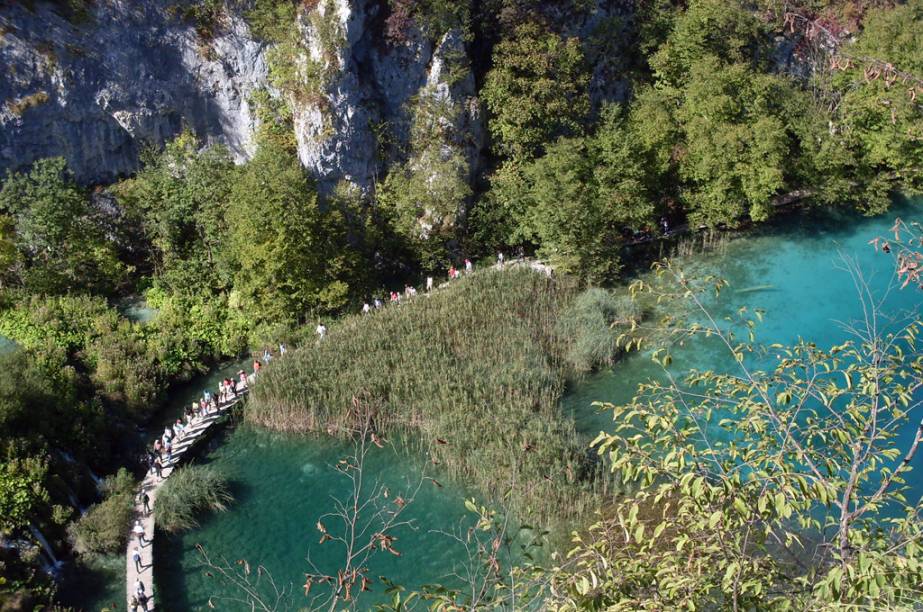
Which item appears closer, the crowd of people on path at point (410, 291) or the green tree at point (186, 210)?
the crowd of people on path at point (410, 291)

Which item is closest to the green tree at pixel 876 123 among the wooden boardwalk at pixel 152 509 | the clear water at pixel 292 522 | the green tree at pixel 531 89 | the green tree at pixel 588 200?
the green tree at pixel 588 200

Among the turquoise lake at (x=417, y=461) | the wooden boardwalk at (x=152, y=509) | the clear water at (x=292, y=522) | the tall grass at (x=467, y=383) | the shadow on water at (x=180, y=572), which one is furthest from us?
the tall grass at (x=467, y=383)

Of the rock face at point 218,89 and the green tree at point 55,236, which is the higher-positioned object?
the rock face at point 218,89

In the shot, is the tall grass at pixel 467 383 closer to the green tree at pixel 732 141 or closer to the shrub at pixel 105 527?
the shrub at pixel 105 527

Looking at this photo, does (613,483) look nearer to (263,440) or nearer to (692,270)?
(263,440)

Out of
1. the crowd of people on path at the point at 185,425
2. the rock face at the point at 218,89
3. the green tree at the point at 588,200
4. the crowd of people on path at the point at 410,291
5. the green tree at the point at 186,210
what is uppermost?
the rock face at the point at 218,89

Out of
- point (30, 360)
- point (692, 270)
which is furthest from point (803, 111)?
point (30, 360)

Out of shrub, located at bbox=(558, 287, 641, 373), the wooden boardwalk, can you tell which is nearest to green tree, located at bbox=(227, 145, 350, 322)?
the wooden boardwalk
